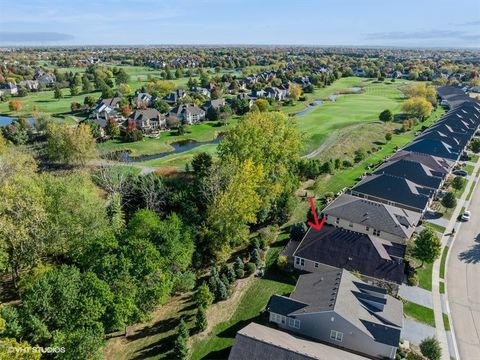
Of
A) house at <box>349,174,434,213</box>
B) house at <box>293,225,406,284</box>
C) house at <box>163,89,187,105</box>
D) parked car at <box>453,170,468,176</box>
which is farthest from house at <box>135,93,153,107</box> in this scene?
house at <box>293,225,406,284</box>

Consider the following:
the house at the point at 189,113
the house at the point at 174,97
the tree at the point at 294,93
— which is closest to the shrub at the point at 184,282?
the house at the point at 189,113

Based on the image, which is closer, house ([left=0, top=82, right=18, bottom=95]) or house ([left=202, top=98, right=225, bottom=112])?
house ([left=202, top=98, right=225, bottom=112])

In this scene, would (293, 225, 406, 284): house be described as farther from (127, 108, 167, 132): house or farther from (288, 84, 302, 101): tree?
(288, 84, 302, 101): tree

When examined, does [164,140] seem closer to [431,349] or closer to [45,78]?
[431,349]

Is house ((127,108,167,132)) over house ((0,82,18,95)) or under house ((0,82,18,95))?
under

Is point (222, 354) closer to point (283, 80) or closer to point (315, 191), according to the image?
point (315, 191)

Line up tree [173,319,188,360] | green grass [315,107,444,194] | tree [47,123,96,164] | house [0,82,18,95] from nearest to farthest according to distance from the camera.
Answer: tree [173,319,188,360], green grass [315,107,444,194], tree [47,123,96,164], house [0,82,18,95]

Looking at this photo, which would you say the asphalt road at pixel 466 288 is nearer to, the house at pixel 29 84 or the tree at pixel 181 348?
the tree at pixel 181 348
